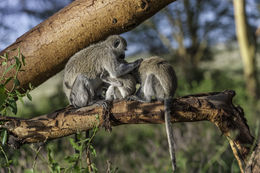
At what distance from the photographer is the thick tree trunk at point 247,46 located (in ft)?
20.2

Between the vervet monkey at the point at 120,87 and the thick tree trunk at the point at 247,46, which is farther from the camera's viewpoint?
the thick tree trunk at the point at 247,46

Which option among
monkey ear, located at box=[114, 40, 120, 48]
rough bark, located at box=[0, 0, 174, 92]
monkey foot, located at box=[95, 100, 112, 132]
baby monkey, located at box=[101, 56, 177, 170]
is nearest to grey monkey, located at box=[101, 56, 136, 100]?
baby monkey, located at box=[101, 56, 177, 170]

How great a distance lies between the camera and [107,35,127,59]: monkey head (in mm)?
1765

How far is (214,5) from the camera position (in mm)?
A: 8836

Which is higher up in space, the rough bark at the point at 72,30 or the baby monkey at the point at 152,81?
the rough bark at the point at 72,30

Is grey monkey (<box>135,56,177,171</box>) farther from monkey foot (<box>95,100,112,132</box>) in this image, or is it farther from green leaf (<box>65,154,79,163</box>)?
green leaf (<box>65,154,79,163</box>)

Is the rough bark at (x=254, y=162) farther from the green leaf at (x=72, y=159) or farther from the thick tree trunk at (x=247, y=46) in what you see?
the thick tree trunk at (x=247, y=46)

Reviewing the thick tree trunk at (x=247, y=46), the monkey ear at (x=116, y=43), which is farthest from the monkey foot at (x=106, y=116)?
the thick tree trunk at (x=247, y=46)

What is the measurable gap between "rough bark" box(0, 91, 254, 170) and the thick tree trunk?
17.9 ft

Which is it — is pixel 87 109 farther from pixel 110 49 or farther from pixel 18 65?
pixel 110 49

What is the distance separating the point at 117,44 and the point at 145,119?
2.34 feet

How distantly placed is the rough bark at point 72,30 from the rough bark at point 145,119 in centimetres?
35

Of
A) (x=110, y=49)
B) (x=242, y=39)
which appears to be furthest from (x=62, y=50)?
(x=242, y=39)

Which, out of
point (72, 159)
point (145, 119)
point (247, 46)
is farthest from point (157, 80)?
point (247, 46)
